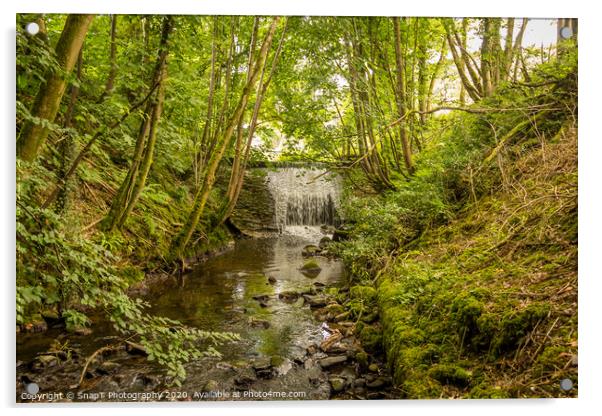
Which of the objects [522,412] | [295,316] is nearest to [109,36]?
[295,316]

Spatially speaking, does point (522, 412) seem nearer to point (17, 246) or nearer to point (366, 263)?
point (366, 263)

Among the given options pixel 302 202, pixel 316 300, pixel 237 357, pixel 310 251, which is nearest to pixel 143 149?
pixel 237 357

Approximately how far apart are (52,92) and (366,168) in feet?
15.2

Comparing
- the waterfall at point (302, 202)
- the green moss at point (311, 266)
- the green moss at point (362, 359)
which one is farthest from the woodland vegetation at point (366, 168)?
the waterfall at point (302, 202)

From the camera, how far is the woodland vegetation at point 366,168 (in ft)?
7.57

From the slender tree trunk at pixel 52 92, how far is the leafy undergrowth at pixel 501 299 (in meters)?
2.75

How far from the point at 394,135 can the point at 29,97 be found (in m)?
4.43

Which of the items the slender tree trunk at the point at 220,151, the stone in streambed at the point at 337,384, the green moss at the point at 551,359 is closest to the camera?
the green moss at the point at 551,359

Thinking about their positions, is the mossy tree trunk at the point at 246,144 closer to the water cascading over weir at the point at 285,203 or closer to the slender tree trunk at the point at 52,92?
the slender tree trunk at the point at 52,92

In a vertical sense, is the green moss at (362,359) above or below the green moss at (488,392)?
below

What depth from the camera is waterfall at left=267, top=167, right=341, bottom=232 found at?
1127 centimetres

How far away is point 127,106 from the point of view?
3654 mm

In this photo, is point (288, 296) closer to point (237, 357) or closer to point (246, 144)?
point (237, 357)
